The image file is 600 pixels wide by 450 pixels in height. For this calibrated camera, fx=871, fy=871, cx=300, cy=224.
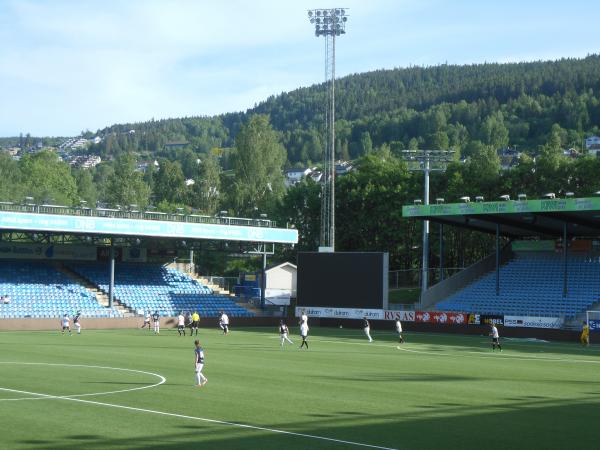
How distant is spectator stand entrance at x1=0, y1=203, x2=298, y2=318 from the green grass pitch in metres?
20.5

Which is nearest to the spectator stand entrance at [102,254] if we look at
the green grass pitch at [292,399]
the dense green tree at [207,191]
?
the green grass pitch at [292,399]

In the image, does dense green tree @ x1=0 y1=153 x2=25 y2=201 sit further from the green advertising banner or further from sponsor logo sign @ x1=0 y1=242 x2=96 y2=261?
the green advertising banner

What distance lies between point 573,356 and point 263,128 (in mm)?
99389

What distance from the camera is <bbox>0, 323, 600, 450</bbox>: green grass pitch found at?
747 inches

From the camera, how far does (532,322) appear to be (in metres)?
61.8

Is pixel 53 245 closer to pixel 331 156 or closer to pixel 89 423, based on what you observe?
pixel 331 156

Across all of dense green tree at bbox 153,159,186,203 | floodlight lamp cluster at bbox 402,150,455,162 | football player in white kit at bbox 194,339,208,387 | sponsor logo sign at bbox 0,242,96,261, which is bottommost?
football player in white kit at bbox 194,339,208,387

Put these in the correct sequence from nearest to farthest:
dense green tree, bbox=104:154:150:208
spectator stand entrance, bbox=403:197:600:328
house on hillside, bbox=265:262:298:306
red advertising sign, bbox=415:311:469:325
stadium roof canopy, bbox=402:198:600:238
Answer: stadium roof canopy, bbox=402:198:600:238 < spectator stand entrance, bbox=403:197:600:328 < red advertising sign, bbox=415:311:469:325 < house on hillside, bbox=265:262:298:306 < dense green tree, bbox=104:154:150:208

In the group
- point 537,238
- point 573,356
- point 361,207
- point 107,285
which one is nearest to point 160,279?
point 107,285

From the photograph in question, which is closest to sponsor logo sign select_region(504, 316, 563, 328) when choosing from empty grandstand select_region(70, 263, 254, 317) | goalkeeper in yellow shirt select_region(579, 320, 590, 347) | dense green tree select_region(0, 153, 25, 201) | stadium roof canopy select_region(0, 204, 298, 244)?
goalkeeper in yellow shirt select_region(579, 320, 590, 347)

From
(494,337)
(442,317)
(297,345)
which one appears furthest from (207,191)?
(494,337)

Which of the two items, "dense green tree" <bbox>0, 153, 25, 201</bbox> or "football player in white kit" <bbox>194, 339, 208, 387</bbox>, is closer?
"football player in white kit" <bbox>194, 339, 208, 387</bbox>

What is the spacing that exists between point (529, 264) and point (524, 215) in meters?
8.07

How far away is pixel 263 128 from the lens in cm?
14075
